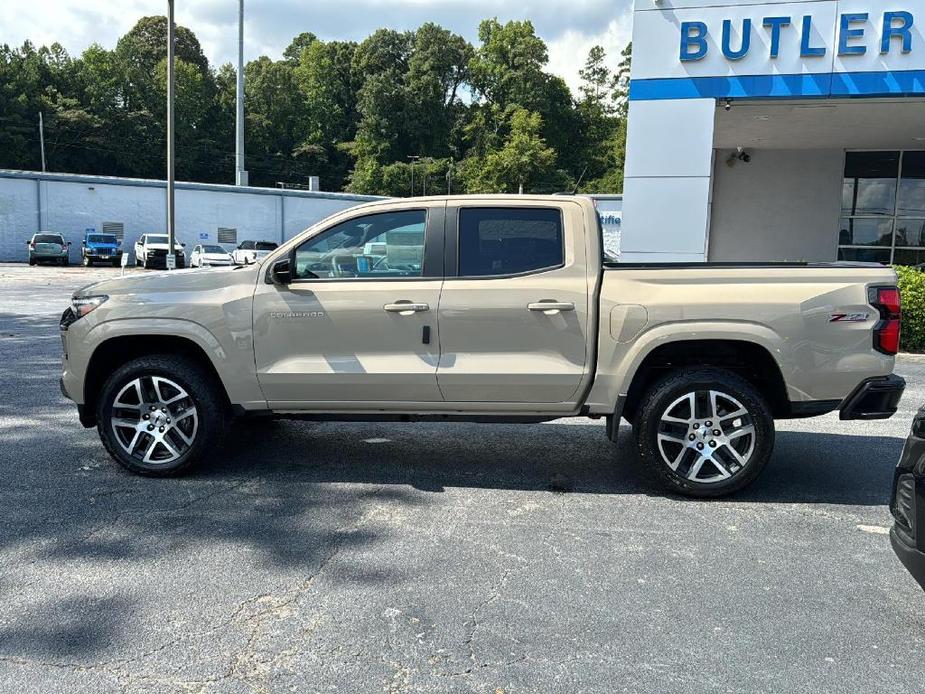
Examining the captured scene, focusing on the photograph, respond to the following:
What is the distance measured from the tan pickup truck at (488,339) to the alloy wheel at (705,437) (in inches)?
0.4

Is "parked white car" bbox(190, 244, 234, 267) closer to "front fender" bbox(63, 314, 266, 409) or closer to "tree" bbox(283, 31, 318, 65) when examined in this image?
"front fender" bbox(63, 314, 266, 409)

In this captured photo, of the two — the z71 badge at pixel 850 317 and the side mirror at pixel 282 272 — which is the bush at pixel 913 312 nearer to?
the z71 badge at pixel 850 317

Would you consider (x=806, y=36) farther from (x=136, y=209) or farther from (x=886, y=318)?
(x=136, y=209)

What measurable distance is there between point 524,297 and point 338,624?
2.39m

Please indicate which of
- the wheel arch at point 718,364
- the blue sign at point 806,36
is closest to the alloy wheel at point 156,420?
the wheel arch at point 718,364

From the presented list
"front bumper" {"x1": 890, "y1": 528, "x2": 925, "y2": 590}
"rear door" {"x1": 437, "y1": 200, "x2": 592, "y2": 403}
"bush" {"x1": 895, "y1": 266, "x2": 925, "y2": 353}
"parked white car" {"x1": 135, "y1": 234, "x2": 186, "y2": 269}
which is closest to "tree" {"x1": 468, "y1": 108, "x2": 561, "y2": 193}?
"parked white car" {"x1": 135, "y1": 234, "x2": 186, "y2": 269}

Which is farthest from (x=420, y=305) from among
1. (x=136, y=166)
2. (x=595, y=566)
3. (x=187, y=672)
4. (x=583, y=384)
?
(x=136, y=166)

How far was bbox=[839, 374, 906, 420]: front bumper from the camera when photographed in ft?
15.9

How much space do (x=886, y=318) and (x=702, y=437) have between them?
1.31 meters

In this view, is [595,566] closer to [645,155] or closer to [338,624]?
[338,624]

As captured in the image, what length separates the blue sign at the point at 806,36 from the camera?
12.5 meters

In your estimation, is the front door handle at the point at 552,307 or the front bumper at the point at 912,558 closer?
the front bumper at the point at 912,558

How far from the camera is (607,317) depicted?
16.5 ft

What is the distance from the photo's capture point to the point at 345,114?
98438 millimetres
